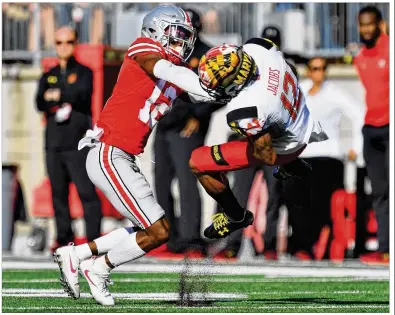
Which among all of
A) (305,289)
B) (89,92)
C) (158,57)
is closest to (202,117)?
(89,92)

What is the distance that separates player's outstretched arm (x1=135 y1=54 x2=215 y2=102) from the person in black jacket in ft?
14.9

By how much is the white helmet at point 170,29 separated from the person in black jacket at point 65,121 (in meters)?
4.24

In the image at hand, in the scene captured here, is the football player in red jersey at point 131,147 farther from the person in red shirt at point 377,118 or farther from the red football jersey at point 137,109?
the person in red shirt at point 377,118

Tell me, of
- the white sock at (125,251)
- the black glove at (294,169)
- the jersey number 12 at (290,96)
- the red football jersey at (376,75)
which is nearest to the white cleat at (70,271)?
the white sock at (125,251)

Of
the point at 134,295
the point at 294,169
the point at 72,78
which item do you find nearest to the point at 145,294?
A: the point at 134,295

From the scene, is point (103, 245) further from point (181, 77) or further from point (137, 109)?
point (181, 77)

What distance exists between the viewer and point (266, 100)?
9.45 metres

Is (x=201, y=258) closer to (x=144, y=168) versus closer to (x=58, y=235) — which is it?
(x=58, y=235)

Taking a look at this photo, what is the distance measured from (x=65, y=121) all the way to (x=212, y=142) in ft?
10.6

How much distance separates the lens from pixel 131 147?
9852mm

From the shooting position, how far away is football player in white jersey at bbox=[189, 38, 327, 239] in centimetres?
933

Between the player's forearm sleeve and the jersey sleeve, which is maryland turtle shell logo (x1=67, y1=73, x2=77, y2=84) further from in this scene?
the player's forearm sleeve

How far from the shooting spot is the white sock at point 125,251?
9656mm

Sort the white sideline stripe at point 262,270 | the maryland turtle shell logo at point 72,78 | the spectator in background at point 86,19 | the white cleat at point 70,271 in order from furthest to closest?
the spectator in background at point 86,19, the maryland turtle shell logo at point 72,78, the white sideline stripe at point 262,270, the white cleat at point 70,271
